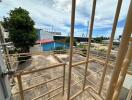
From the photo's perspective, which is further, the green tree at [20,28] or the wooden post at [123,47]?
the green tree at [20,28]

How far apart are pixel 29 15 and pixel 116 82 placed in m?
6.06

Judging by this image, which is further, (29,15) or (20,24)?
(29,15)

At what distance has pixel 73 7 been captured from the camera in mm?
633

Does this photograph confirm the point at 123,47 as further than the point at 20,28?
No

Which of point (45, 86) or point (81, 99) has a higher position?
point (81, 99)

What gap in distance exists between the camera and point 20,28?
203 inches

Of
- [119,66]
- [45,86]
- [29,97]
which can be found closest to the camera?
[119,66]

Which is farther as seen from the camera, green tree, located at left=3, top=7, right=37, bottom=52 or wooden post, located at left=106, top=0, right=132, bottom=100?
green tree, located at left=3, top=7, right=37, bottom=52

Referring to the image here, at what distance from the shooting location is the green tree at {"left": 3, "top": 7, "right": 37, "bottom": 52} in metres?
4.99

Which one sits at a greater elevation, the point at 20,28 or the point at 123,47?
the point at 20,28

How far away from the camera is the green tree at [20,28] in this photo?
4992 mm

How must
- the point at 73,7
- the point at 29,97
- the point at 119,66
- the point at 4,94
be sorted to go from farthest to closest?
the point at 29,97 < the point at 4,94 < the point at 73,7 < the point at 119,66

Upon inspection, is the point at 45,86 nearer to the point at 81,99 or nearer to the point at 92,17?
the point at 81,99

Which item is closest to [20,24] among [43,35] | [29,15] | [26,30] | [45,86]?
[26,30]
